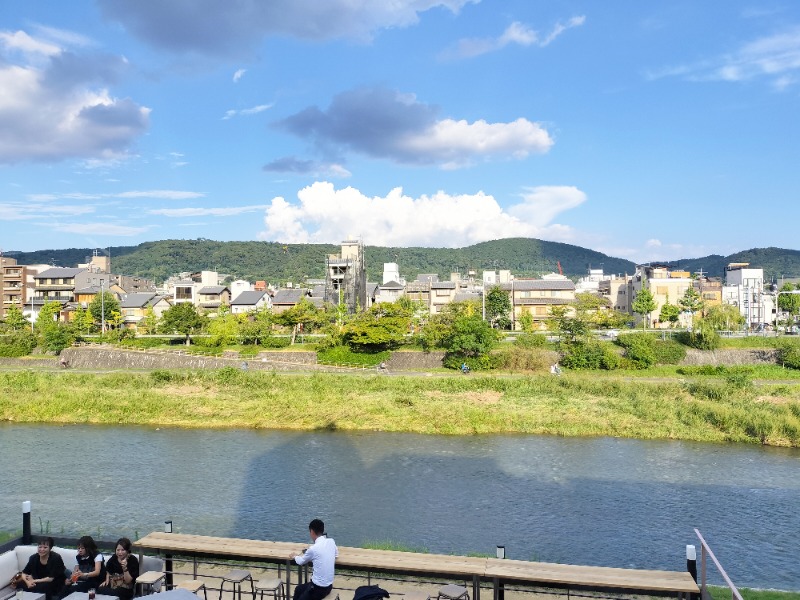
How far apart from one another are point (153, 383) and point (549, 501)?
28545 millimetres

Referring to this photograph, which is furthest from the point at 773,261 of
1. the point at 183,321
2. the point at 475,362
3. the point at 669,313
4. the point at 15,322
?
the point at 15,322

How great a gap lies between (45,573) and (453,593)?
5.67 m

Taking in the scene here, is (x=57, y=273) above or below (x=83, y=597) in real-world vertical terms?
above

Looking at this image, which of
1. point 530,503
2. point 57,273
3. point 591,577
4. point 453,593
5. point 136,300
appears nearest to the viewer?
point 591,577

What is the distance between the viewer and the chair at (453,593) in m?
7.69

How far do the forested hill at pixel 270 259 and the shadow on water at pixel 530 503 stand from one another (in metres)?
Result: 116

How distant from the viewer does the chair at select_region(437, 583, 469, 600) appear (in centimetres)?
769

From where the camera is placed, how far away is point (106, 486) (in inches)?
782

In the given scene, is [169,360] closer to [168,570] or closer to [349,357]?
[349,357]

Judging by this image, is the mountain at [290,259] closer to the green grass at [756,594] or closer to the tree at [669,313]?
the tree at [669,313]

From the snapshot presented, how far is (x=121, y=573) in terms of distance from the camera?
26.2 ft

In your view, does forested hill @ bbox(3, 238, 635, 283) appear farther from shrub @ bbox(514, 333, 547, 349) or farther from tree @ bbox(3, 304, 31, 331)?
shrub @ bbox(514, 333, 547, 349)

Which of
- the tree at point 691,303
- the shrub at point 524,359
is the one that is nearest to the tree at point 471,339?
the shrub at point 524,359

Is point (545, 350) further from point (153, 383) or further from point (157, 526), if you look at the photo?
point (157, 526)
